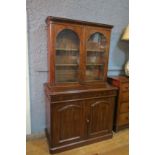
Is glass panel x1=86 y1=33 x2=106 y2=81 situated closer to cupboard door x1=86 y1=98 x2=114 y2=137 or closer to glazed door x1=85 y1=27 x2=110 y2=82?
glazed door x1=85 y1=27 x2=110 y2=82

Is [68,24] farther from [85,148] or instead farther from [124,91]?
[85,148]

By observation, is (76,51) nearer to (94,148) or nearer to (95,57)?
(95,57)

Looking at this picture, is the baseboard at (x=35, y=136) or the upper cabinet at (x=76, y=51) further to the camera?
the baseboard at (x=35, y=136)

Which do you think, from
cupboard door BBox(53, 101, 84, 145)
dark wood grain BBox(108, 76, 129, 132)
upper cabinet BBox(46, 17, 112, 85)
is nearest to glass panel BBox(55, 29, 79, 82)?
upper cabinet BBox(46, 17, 112, 85)

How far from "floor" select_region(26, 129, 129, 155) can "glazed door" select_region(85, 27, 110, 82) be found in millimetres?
959

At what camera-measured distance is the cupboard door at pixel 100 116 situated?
210 centimetres

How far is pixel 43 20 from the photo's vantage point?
2047mm

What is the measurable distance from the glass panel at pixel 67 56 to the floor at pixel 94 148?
967mm

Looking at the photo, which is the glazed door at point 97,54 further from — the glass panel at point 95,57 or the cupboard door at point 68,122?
the cupboard door at point 68,122

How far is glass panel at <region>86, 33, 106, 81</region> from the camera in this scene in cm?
218

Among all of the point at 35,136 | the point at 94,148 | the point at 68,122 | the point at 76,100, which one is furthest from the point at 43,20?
the point at 94,148

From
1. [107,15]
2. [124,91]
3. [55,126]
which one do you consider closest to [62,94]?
[55,126]

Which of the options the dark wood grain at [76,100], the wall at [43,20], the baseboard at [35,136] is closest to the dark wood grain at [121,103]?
the dark wood grain at [76,100]

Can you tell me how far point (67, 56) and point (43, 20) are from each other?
59 centimetres
